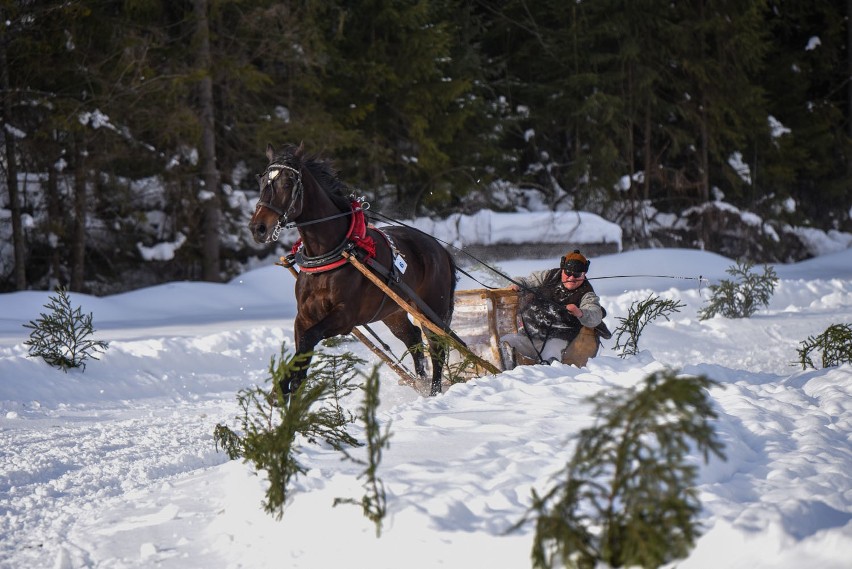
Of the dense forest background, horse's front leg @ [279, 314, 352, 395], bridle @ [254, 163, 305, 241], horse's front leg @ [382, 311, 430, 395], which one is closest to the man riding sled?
horse's front leg @ [382, 311, 430, 395]

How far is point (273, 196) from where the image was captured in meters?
6.66

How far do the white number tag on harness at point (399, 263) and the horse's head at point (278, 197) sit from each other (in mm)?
1108

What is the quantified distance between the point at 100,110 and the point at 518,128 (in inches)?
499

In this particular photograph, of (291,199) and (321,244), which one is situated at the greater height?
(291,199)

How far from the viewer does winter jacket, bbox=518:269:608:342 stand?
760 cm

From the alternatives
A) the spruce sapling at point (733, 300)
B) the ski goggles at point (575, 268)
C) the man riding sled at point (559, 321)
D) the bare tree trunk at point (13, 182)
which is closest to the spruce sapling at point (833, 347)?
the man riding sled at point (559, 321)

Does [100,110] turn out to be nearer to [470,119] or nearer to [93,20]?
[93,20]

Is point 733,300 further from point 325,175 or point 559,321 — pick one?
→ point 325,175

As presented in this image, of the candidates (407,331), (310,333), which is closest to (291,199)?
(310,333)

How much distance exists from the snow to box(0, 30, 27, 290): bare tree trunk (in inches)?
332

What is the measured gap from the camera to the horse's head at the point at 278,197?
6.51 meters

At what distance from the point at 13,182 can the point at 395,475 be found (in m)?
15.1

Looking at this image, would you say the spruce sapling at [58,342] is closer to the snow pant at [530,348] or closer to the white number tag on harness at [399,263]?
the white number tag on harness at [399,263]

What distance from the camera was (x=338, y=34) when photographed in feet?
68.1
